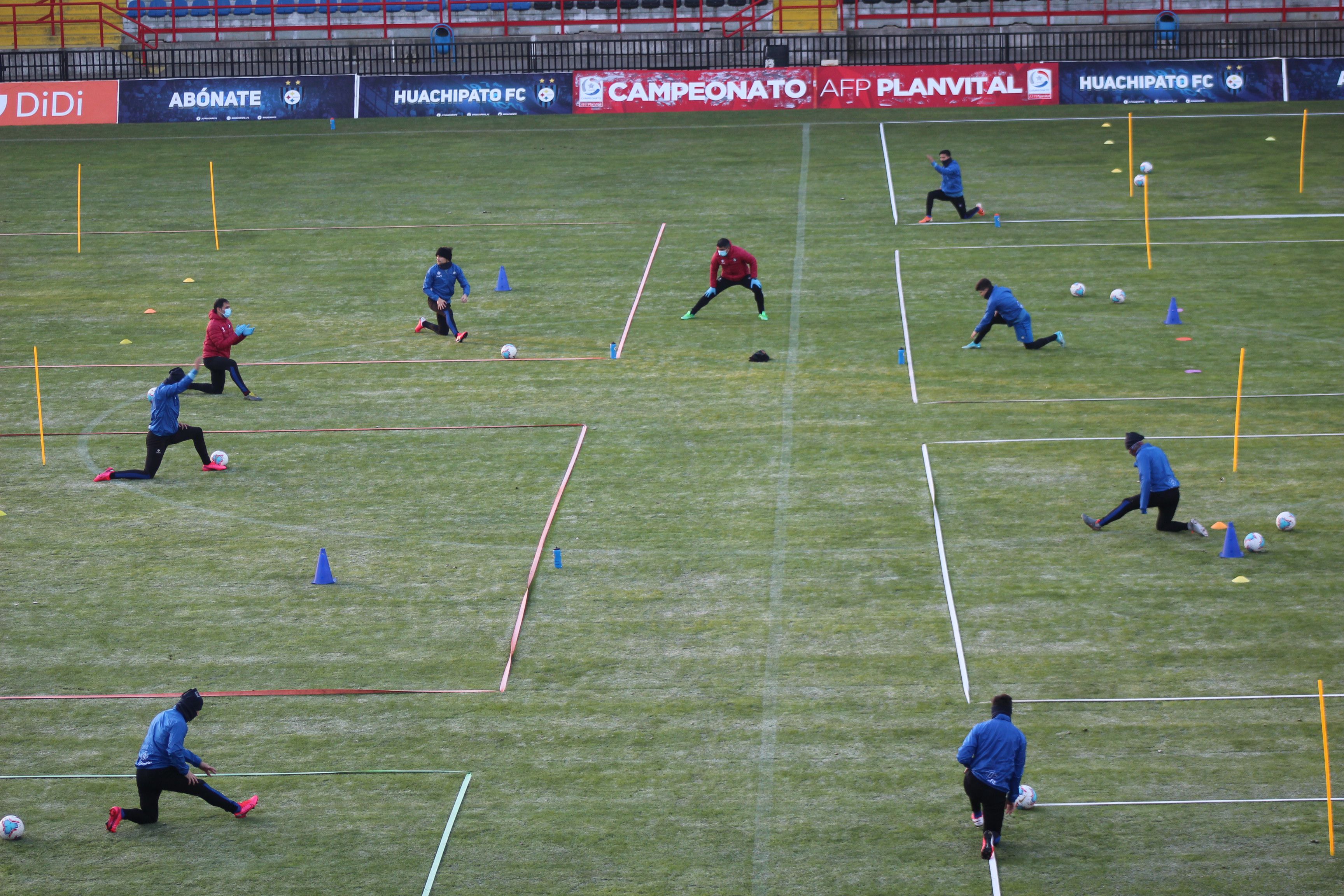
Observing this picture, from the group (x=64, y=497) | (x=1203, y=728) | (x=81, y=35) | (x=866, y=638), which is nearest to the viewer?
(x=1203, y=728)

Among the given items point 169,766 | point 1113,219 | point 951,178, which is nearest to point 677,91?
point 951,178

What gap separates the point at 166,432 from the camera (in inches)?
883

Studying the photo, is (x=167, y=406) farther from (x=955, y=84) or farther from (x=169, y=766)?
(x=955, y=84)

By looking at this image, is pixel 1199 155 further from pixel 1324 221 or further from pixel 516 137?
pixel 516 137

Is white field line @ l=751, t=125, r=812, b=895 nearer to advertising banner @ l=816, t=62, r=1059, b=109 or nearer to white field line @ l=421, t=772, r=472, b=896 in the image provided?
white field line @ l=421, t=772, r=472, b=896

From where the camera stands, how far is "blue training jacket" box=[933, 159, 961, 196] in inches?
1319

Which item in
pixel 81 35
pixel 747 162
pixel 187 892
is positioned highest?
pixel 81 35

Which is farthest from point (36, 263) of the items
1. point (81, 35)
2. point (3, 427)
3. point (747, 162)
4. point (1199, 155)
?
point (1199, 155)

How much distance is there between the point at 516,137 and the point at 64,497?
74.8 ft

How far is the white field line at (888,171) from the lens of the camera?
35.0m

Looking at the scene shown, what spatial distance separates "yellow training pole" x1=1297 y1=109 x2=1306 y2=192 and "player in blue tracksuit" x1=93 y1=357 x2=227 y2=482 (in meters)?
25.4

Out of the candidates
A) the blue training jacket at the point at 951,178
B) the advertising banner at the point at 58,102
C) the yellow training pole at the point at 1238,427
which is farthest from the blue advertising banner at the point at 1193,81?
the advertising banner at the point at 58,102

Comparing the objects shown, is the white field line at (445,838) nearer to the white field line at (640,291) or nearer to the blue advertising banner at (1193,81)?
the white field line at (640,291)

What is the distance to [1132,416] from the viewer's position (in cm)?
2383
